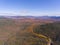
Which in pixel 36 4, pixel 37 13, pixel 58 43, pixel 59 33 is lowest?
pixel 58 43

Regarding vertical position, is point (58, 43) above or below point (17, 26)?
below

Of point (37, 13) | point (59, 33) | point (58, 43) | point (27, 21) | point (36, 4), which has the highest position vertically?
point (36, 4)

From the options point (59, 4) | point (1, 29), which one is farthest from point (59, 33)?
point (1, 29)

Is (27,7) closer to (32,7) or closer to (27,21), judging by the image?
(32,7)

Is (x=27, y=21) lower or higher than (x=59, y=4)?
lower

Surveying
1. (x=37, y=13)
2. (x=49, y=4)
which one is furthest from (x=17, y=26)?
(x=49, y=4)

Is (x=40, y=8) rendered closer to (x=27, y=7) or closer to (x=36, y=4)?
(x=36, y=4)

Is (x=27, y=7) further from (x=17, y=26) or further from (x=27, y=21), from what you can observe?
(x=17, y=26)
